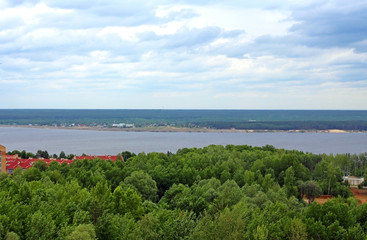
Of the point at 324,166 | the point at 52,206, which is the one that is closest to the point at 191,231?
the point at 52,206

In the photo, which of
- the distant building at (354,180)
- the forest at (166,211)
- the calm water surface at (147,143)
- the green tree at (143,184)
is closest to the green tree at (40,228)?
the forest at (166,211)

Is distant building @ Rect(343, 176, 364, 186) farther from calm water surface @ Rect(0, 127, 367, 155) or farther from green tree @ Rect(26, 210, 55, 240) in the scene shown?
green tree @ Rect(26, 210, 55, 240)

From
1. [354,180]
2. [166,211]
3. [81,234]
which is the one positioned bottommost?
[354,180]

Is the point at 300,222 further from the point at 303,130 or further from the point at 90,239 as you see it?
the point at 303,130

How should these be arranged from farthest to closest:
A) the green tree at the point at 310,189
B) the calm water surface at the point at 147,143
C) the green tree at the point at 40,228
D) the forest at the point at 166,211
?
the calm water surface at the point at 147,143 < the green tree at the point at 310,189 < the forest at the point at 166,211 < the green tree at the point at 40,228

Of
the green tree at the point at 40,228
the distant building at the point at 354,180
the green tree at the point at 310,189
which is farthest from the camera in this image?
the distant building at the point at 354,180

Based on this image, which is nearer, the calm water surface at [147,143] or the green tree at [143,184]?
the green tree at [143,184]

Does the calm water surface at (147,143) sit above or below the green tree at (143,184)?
below

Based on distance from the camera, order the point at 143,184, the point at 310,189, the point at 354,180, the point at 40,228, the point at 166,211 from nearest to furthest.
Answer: the point at 40,228
the point at 166,211
the point at 143,184
the point at 310,189
the point at 354,180

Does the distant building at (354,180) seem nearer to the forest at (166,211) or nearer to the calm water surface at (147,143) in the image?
the forest at (166,211)

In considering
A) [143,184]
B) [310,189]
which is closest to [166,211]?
[143,184]

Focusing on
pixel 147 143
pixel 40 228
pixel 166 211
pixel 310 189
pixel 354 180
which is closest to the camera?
pixel 40 228

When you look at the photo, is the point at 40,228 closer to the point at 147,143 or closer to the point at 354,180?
the point at 354,180
